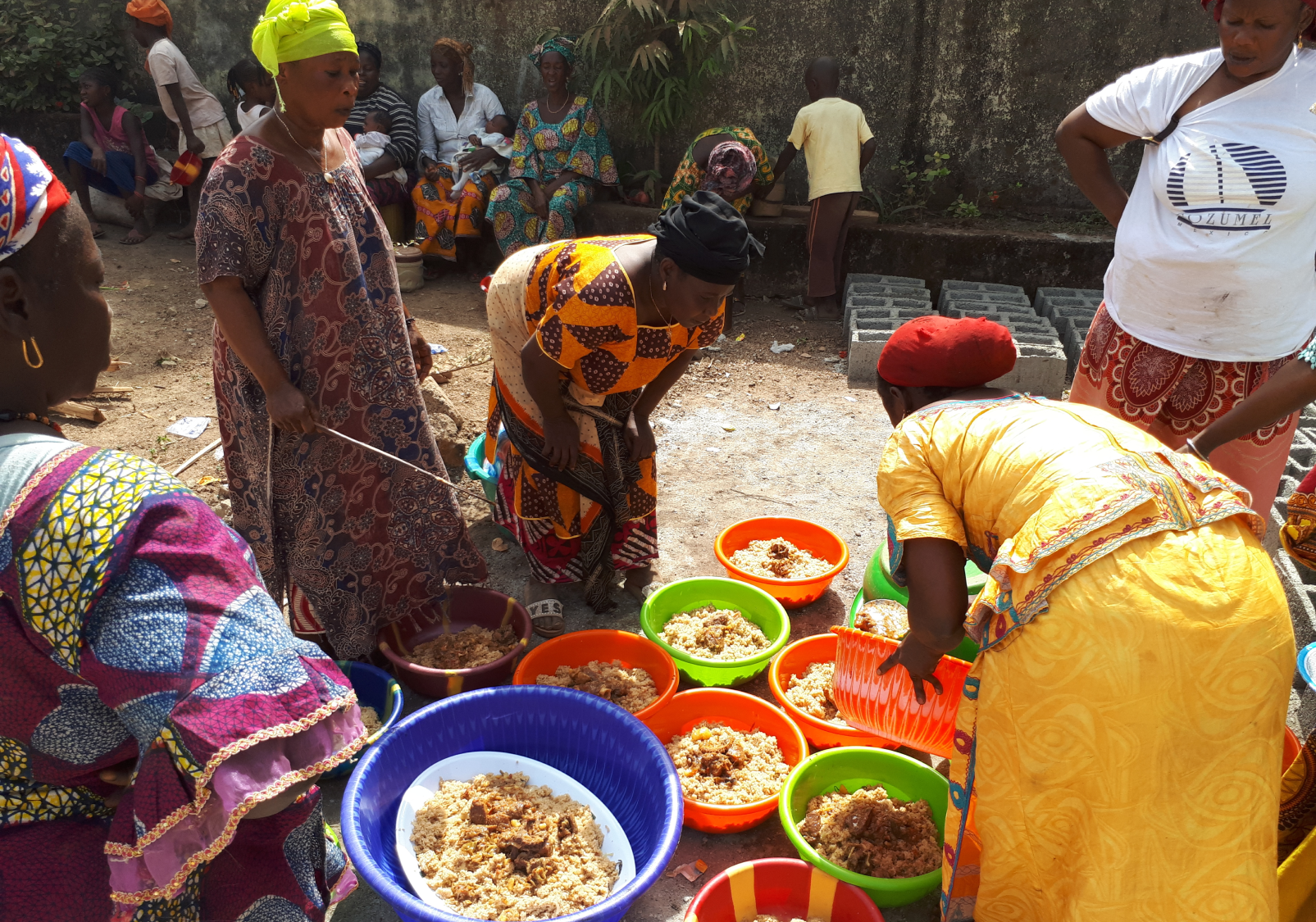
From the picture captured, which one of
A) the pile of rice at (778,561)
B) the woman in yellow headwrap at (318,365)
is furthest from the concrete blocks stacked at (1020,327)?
the woman in yellow headwrap at (318,365)

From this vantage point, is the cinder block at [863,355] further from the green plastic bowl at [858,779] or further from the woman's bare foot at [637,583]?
the green plastic bowl at [858,779]

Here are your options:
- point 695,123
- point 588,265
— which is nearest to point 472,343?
point 695,123

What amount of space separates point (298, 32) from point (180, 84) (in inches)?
280

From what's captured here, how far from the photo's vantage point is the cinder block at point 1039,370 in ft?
18.6

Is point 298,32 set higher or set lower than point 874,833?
higher

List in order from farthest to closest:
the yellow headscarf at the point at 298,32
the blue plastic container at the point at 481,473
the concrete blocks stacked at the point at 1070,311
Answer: the concrete blocks stacked at the point at 1070,311 → the blue plastic container at the point at 481,473 → the yellow headscarf at the point at 298,32

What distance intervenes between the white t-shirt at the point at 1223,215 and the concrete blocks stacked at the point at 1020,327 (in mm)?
2739

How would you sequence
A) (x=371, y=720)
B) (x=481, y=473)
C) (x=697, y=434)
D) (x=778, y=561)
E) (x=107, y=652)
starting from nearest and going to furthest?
(x=107, y=652)
(x=371, y=720)
(x=778, y=561)
(x=481, y=473)
(x=697, y=434)

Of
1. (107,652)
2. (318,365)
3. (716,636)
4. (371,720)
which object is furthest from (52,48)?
(107,652)

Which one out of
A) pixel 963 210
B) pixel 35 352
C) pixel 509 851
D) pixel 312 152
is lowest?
pixel 509 851

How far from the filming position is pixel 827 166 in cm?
697

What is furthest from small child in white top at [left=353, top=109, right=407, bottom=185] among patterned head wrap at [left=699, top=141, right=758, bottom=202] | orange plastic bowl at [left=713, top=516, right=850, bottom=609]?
orange plastic bowl at [left=713, top=516, right=850, bottom=609]

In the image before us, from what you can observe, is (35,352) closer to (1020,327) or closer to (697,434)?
(697,434)

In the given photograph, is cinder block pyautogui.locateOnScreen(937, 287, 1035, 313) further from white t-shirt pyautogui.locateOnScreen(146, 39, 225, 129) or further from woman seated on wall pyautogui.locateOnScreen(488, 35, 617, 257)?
white t-shirt pyautogui.locateOnScreen(146, 39, 225, 129)
